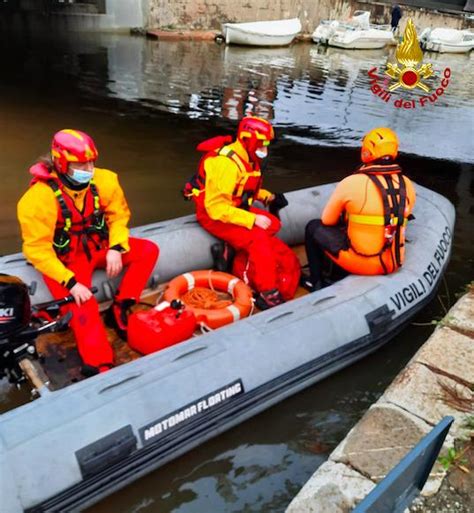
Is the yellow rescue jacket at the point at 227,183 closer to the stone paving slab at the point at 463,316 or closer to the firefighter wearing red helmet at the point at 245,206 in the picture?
the firefighter wearing red helmet at the point at 245,206

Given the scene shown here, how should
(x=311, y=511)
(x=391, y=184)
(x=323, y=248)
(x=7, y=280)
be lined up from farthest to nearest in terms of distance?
(x=323, y=248) < (x=391, y=184) < (x=7, y=280) < (x=311, y=511)

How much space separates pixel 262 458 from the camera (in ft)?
8.89

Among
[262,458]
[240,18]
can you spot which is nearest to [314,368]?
[262,458]

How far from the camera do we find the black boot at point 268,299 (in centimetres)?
337

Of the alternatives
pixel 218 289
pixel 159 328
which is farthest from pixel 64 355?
pixel 218 289

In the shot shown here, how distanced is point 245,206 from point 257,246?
1.10 ft

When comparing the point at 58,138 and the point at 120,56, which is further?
the point at 120,56

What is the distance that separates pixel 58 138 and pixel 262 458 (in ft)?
6.52

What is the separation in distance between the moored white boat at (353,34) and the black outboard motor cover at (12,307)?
2139cm

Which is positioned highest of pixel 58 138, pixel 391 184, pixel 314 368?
pixel 58 138

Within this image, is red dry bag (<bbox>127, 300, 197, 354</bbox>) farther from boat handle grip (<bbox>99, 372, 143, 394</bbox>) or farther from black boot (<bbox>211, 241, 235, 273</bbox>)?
black boot (<bbox>211, 241, 235, 273</bbox>)

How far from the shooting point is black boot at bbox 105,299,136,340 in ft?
10.1

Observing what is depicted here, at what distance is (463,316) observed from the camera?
3080 millimetres

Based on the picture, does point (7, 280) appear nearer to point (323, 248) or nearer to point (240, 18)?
point (323, 248)
